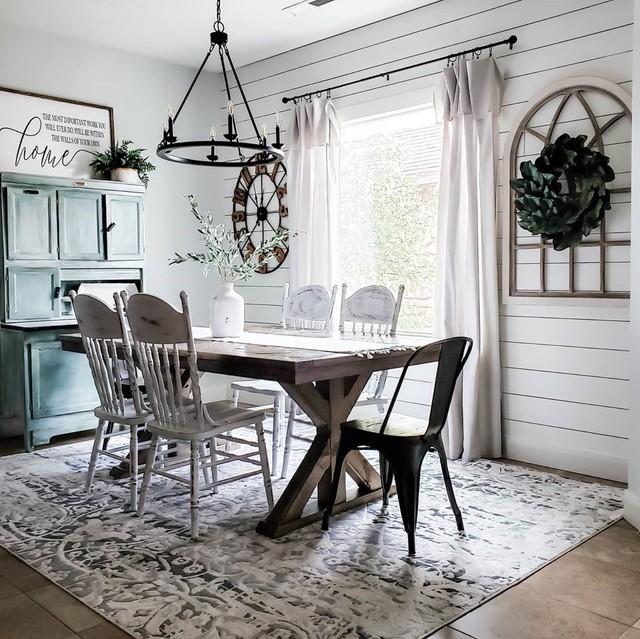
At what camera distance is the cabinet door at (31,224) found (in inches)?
179

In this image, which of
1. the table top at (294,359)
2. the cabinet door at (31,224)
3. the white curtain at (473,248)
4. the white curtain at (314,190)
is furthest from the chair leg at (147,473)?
the white curtain at (314,190)

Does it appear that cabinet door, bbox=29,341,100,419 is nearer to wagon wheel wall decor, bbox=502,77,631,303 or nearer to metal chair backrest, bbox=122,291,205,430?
metal chair backrest, bbox=122,291,205,430

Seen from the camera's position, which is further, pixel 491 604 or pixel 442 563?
pixel 442 563

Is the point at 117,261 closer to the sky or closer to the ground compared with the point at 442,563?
closer to the sky

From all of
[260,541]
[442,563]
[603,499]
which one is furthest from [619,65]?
[260,541]

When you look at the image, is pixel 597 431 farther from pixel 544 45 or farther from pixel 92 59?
pixel 92 59

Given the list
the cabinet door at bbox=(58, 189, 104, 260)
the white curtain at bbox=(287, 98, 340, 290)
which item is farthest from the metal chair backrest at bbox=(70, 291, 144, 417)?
the white curtain at bbox=(287, 98, 340, 290)

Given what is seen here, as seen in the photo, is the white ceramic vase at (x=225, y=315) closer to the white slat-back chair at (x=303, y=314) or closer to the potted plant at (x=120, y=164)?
the white slat-back chair at (x=303, y=314)

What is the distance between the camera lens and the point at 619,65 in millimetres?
3654

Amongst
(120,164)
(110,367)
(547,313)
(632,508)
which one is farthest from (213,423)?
(120,164)

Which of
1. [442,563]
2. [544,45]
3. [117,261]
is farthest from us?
[117,261]

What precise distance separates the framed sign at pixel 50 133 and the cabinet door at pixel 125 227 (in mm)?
432

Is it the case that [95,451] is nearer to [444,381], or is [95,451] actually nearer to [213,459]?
[213,459]

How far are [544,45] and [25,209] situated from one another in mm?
3422
